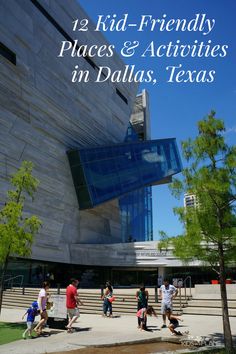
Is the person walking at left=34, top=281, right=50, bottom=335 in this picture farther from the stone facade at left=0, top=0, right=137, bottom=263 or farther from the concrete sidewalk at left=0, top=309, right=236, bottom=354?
the stone facade at left=0, top=0, right=137, bottom=263

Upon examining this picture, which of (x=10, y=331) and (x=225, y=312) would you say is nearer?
(x=225, y=312)

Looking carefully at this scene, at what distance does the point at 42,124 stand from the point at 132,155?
13120 mm

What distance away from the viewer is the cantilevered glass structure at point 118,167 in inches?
1464

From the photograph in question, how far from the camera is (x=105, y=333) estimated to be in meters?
12.8

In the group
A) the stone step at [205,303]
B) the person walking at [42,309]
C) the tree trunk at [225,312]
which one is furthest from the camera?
the stone step at [205,303]

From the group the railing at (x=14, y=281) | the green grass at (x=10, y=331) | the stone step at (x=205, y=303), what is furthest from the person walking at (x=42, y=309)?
the railing at (x=14, y=281)

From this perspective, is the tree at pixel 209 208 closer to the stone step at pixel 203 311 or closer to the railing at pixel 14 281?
the stone step at pixel 203 311

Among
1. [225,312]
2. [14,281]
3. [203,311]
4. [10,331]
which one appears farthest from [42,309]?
[14,281]

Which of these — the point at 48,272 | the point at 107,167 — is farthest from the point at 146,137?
the point at 48,272

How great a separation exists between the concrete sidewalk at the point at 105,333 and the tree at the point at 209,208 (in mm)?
2851

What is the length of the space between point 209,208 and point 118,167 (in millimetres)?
31033

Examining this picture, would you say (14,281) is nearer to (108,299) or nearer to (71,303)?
(108,299)

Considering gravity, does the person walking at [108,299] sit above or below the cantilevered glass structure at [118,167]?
below

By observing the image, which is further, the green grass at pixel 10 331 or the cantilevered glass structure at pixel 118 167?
the cantilevered glass structure at pixel 118 167
